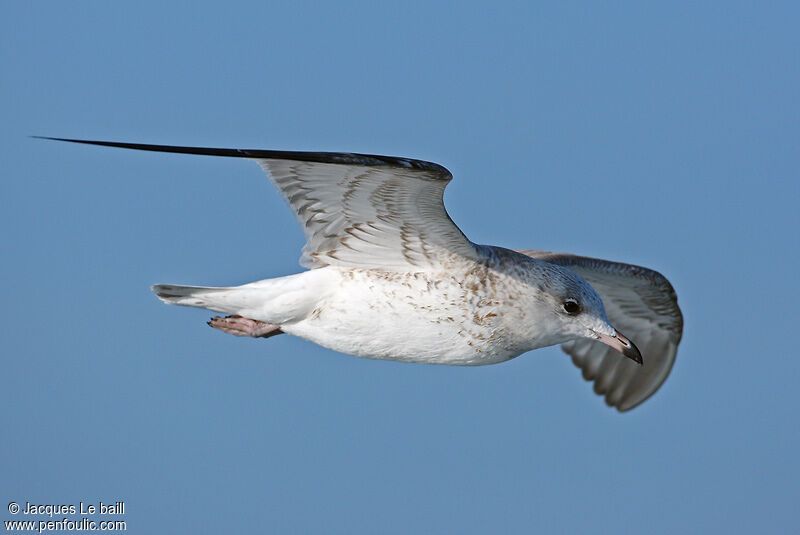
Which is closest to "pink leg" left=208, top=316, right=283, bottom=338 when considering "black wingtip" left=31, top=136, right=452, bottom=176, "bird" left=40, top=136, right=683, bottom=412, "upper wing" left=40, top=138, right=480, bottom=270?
"bird" left=40, top=136, right=683, bottom=412

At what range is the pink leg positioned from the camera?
1062 centimetres

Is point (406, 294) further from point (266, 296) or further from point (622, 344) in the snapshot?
point (622, 344)

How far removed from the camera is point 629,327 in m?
13.9

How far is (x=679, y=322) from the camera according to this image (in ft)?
44.8

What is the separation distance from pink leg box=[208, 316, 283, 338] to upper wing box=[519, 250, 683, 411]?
3.53 metres

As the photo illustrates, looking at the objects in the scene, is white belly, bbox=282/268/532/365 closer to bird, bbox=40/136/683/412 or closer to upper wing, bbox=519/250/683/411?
bird, bbox=40/136/683/412

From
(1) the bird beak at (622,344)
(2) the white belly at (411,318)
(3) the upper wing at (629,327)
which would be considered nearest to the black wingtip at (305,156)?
(2) the white belly at (411,318)

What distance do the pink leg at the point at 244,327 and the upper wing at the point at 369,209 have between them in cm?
82

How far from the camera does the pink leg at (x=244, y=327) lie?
418 inches

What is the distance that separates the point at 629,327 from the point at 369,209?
5.44m

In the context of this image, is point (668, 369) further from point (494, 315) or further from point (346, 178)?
point (346, 178)

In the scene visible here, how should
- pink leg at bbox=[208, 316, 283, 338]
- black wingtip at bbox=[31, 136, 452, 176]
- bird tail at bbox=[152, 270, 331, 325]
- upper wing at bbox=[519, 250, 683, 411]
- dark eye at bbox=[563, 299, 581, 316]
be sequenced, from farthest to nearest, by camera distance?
upper wing at bbox=[519, 250, 683, 411], pink leg at bbox=[208, 316, 283, 338], dark eye at bbox=[563, 299, 581, 316], bird tail at bbox=[152, 270, 331, 325], black wingtip at bbox=[31, 136, 452, 176]

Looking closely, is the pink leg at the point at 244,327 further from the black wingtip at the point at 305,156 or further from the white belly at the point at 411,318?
the black wingtip at the point at 305,156

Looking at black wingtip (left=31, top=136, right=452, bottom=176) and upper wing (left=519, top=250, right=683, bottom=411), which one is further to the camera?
upper wing (left=519, top=250, right=683, bottom=411)
